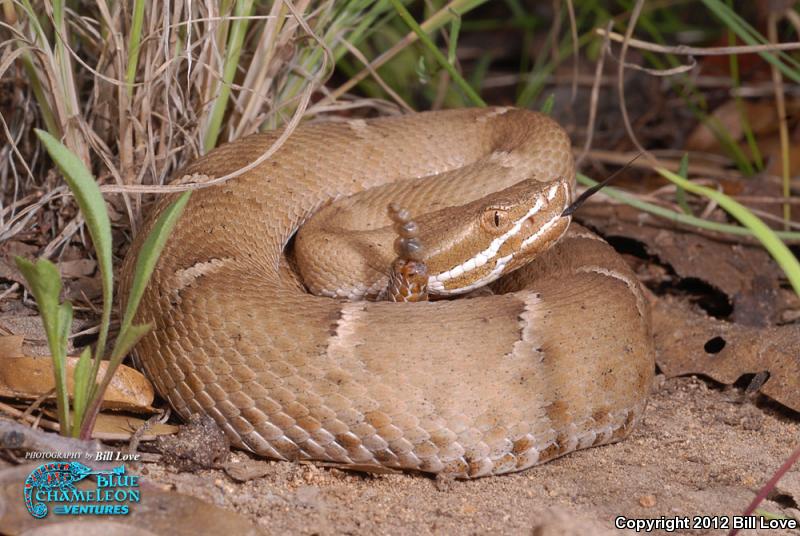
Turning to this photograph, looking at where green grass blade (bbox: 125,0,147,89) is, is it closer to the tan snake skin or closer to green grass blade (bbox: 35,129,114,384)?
the tan snake skin

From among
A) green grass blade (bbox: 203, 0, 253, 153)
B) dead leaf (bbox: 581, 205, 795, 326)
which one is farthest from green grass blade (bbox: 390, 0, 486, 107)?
dead leaf (bbox: 581, 205, 795, 326)

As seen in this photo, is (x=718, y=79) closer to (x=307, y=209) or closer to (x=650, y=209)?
(x=650, y=209)

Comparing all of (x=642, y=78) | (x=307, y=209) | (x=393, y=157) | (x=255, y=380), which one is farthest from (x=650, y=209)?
(x=642, y=78)

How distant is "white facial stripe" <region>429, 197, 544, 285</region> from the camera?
12.4 ft

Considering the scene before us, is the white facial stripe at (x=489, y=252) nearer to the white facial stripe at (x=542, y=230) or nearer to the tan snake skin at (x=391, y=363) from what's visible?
the white facial stripe at (x=542, y=230)

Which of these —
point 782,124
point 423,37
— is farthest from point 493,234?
point 782,124

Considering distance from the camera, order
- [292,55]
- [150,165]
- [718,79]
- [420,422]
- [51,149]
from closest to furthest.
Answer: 1. [51,149]
2. [420,422]
3. [150,165]
4. [292,55]
5. [718,79]

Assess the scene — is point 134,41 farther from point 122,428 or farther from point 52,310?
point 122,428

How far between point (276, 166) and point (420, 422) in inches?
64.9

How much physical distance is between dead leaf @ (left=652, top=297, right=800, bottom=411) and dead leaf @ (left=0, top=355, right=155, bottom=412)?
7.96ft

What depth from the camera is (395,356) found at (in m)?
3.29

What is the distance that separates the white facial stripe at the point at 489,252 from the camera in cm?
378

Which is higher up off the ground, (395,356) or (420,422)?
Answer: (395,356)

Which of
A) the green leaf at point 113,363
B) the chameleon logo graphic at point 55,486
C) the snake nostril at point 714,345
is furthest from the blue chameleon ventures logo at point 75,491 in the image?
the snake nostril at point 714,345
